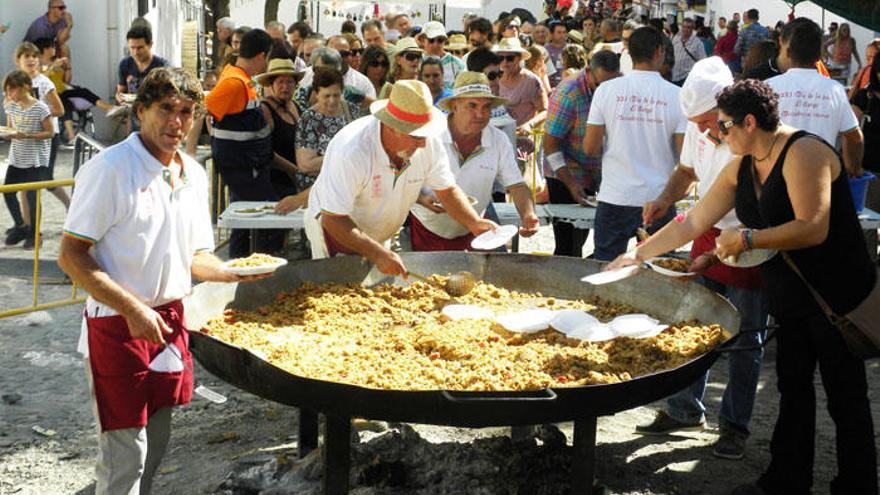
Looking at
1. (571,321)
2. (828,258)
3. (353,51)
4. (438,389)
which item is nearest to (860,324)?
(828,258)

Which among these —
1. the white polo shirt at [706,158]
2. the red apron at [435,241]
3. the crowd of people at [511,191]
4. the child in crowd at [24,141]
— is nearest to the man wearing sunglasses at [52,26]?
the child in crowd at [24,141]

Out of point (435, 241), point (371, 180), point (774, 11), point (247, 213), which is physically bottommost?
point (247, 213)

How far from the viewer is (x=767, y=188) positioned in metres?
4.73

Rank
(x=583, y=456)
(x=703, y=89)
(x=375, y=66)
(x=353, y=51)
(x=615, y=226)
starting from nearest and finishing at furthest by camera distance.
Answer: (x=583, y=456), (x=703, y=89), (x=615, y=226), (x=375, y=66), (x=353, y=51)

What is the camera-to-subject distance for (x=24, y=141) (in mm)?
10195

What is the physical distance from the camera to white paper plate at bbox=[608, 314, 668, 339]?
4641 mm

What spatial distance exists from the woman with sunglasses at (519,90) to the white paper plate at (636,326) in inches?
244

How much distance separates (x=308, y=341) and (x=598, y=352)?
1214 mm

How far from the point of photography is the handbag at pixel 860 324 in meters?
4.67

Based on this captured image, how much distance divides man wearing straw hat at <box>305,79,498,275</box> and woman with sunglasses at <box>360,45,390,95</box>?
17.6 feet

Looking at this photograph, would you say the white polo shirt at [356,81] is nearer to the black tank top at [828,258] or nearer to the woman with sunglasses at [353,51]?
the woman with sunglasses at [353,51]

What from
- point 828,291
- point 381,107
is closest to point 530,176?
point 381,107

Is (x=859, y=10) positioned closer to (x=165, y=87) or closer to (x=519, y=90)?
(x=519, y=90)

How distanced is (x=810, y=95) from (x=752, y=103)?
2.51 meters
